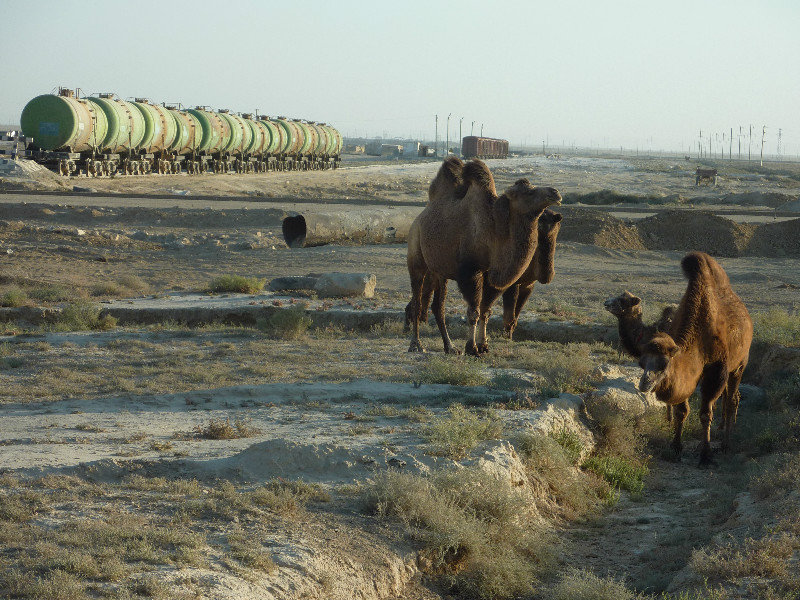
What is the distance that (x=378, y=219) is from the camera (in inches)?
1086

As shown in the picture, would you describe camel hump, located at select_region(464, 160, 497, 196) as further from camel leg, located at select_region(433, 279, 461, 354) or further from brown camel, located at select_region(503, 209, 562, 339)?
camel leg, located at select_region(433, 279, 461, 354)

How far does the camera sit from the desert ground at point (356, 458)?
240 inches

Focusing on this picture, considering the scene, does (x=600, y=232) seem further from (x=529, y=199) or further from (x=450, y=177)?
(x=529, y=199)

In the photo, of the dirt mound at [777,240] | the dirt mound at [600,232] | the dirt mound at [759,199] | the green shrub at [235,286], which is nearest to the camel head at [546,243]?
the green shrub at [235,286]

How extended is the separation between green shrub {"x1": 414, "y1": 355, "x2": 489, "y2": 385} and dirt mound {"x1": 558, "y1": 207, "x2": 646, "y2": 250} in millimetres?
19729

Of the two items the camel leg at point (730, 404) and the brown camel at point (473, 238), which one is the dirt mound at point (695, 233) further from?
the camel leg at point (730, 404)

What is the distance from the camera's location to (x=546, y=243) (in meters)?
12.4

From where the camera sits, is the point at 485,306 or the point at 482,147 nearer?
the point at 485,306

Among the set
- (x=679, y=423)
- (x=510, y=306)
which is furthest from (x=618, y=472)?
(x=510, y=306)

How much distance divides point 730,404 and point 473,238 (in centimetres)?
369

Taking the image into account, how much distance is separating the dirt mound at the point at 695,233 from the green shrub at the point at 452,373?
2075 cm

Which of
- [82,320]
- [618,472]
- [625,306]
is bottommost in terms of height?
[618,472]

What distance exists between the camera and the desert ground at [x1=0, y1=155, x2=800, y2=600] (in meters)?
6.10

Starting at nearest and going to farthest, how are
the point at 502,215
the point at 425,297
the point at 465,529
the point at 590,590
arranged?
the point at 590,590
the point at 465,529
the point at 502,215
the point at 425,297
